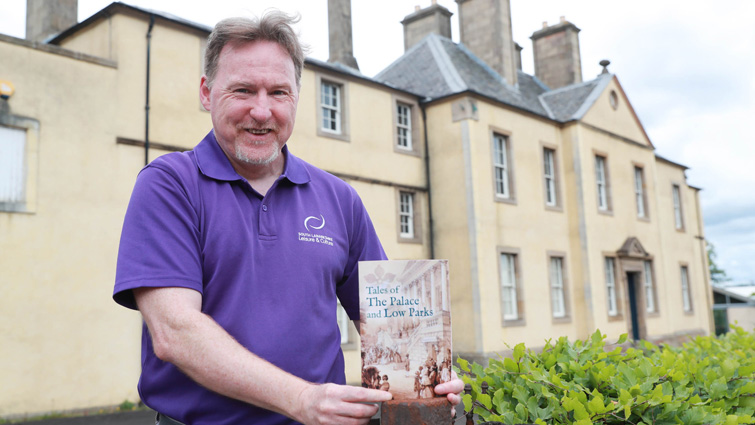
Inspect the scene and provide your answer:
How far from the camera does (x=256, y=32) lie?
207 centimetres

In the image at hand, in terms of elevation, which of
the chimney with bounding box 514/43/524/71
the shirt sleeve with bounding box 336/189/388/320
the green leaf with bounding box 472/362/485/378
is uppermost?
the chimney with bounding box 514/43/524/71

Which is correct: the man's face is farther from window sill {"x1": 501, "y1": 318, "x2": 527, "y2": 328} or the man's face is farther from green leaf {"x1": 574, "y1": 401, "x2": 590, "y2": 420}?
window sill {"x1": 501, "y1": 318, "x2": 527, "y2": 328}

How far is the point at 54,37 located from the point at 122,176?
15.6 ft

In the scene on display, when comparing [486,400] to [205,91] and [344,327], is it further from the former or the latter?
[344,327]

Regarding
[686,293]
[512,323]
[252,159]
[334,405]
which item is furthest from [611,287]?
[334,405]

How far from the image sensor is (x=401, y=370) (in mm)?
1735

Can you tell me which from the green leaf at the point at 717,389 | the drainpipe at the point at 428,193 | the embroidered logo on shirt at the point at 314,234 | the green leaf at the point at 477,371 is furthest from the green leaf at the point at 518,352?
the drainpipe at the point at 428,193

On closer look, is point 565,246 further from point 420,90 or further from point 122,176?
point 122,176

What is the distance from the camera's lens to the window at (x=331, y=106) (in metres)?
16.9

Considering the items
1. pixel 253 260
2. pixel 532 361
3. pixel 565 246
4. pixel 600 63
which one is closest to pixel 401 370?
pixel 253 260

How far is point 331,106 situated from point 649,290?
15.7 m

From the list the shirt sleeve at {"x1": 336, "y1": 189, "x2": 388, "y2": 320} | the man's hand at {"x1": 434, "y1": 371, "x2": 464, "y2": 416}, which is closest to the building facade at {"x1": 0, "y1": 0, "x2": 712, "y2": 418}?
the shirt sleeve at {"x1": 336, "y1": 189, "x2": 388, "y2": 320}

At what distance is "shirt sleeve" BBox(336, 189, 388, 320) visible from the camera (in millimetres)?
2412

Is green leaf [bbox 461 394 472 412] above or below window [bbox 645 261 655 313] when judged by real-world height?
below
